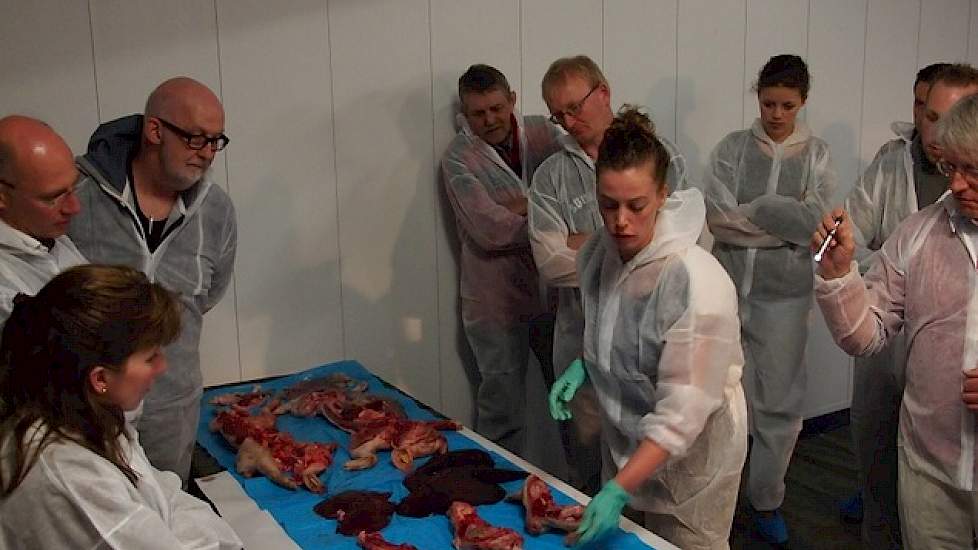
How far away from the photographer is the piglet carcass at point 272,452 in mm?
2354

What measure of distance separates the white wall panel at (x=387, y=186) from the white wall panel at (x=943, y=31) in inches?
113

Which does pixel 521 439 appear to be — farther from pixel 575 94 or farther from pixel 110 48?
pixel 110 48

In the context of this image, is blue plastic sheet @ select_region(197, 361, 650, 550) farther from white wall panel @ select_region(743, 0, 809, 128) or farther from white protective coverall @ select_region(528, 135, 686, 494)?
white wall panel @ select_region(743, 0, 809, 128)

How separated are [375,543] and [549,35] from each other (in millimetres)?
2287

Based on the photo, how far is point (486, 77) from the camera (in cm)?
317

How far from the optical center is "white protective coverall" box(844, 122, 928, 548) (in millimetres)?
2863

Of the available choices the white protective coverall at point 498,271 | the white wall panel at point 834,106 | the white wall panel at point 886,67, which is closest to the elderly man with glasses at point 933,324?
the white protective coverall at point 498,271

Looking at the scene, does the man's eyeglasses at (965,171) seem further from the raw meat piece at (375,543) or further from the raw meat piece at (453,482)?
the raw meat piece at (375,543)

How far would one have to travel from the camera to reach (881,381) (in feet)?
9.45

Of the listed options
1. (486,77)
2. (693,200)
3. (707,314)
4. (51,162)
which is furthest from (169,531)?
(486,77)

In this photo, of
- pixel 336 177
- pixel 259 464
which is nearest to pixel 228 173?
pixel 336 177

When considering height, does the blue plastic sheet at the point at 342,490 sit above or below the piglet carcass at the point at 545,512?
below

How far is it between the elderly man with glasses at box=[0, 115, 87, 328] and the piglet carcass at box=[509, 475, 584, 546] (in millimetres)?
1151

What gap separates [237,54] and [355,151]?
527mm
